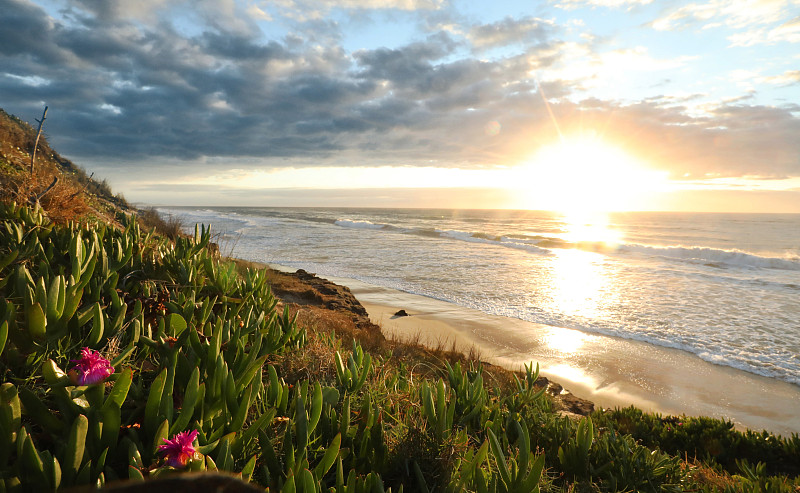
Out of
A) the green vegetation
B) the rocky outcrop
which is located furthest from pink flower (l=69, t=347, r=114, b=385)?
the rocky outcrop

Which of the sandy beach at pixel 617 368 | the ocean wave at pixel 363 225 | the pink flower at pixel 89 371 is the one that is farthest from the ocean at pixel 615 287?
the ocean wave at pixel 363 225

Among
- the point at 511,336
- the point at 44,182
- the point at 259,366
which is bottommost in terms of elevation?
the point at 511,336

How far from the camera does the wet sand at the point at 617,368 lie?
5.88 meters

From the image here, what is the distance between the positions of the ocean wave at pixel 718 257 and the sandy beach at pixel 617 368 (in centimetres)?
1718

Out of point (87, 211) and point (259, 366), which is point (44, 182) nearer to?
point (87, 211)

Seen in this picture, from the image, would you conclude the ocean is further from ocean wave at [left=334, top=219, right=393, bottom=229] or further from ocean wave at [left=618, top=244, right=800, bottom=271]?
ocean wave at [left=334, top=219, right=393, bottom=229]

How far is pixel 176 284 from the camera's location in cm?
357

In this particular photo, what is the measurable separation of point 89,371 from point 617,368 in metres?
7.65

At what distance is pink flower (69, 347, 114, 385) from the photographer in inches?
68.7

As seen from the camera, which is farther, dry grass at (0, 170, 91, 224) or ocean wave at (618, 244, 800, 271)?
ocean wave at (618, 244, 800, 271)

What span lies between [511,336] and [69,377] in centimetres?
799

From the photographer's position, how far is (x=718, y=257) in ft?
80.6

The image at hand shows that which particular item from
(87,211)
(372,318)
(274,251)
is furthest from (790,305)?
(274,251)

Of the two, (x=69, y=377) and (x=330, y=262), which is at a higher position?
(x=69, y=377)
